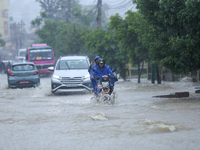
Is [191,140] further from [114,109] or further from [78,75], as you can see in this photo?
[78,75]

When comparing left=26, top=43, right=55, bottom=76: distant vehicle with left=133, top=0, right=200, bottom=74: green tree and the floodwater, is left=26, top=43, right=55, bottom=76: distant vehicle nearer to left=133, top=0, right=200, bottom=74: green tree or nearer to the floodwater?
left=133, top=0, right=200, bottom=74: green tree

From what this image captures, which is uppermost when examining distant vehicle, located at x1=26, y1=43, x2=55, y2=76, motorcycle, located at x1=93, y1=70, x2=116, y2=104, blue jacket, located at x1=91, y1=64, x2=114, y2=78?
distant vehicle, located at x1=26, y1=43, x2=55, y2=76

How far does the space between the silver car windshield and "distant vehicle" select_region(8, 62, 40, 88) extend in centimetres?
326

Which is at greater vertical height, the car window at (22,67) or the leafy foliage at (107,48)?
the leafy foliage at (107,48)

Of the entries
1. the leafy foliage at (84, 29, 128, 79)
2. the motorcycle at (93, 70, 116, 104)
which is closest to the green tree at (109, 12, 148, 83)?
the leafy foliage at (84, 29, 128, 79)

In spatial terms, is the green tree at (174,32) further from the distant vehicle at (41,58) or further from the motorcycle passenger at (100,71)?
the distant vehicle at (41,58)

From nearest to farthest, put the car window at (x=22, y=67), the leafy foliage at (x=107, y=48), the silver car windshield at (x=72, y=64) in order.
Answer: the silver car windshield at (x=72, y=64) < the car window at (x=22, y=67) < the leafy foliage at (x=107, y=48)

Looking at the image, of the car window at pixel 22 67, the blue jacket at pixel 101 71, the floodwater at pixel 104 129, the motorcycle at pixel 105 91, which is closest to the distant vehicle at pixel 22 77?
the car window at pixel 22 67

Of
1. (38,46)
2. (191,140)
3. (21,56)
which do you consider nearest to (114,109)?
(191,140)

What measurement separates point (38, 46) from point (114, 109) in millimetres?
28079

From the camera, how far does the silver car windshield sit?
15.6m

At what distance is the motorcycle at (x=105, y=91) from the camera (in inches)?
405

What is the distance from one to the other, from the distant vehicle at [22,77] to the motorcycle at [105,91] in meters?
8.58

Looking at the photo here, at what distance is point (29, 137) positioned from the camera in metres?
6.16
